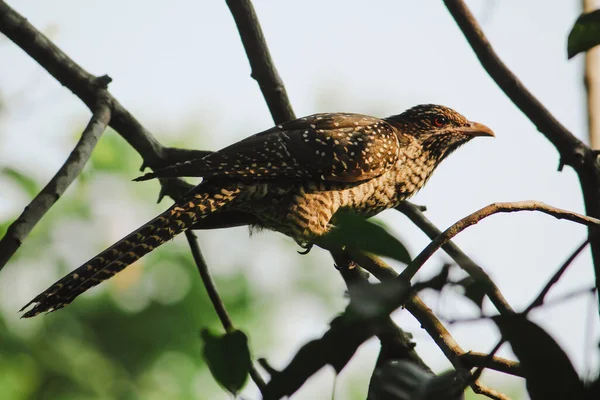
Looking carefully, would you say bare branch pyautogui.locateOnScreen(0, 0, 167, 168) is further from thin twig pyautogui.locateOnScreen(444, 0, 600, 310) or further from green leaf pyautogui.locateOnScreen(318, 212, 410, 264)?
green leaf pyautogui.locateOnScreen(318, 212, 410, 264)

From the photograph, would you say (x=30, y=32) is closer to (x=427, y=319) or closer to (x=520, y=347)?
(x=427, y=319)

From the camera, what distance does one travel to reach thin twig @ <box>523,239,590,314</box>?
1315 millimetres

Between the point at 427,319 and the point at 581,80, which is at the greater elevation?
the point at 581,80

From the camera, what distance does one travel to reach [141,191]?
42.8 ft

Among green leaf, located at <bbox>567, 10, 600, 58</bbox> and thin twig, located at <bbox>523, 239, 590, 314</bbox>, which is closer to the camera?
thin twig, located at <bbox>523, 239, 590, 314</bbox>

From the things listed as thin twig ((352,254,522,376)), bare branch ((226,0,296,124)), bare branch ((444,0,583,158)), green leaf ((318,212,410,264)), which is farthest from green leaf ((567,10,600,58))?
bare branch ((226,0,296,124))

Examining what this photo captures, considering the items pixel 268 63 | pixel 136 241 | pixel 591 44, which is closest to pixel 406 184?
pixel 268 63

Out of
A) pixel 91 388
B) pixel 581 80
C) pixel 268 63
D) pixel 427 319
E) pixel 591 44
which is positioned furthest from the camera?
pixel 91 388

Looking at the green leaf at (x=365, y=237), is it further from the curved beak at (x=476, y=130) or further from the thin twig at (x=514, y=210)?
the curved beak at (x=476, y=130)

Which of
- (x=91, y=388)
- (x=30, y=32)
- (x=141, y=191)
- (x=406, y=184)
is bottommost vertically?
(x=91, y=388)

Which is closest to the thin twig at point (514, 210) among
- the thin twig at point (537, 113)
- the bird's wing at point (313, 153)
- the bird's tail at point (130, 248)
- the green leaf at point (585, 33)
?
the thin twig at point (537, 113)

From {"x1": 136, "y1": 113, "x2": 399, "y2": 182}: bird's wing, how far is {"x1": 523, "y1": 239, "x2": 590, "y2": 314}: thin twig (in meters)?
2.59

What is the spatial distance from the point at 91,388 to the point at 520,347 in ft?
35.4

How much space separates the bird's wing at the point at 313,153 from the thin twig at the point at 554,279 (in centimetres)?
259
